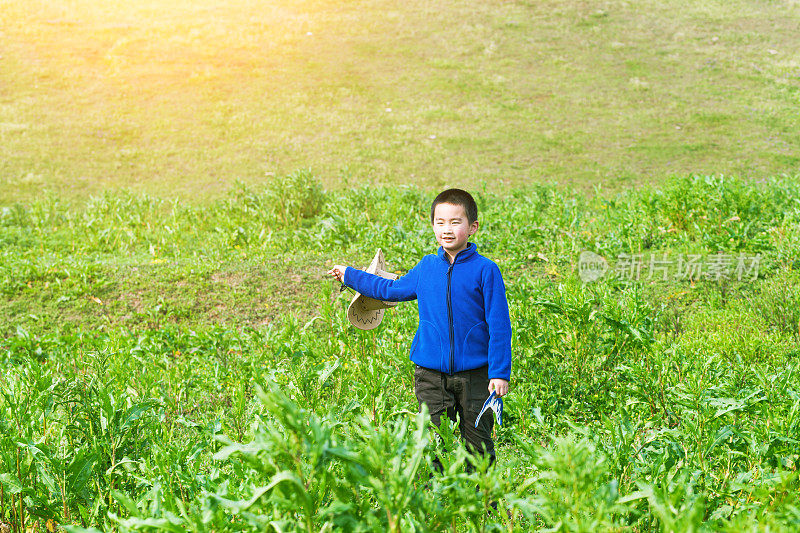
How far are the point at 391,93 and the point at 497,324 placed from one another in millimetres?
15893

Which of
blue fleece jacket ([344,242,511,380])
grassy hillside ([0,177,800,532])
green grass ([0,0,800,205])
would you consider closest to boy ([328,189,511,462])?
blue fleece jacket ([344,242,511,380])

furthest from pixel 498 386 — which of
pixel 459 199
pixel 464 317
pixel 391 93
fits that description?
pixel 391 93

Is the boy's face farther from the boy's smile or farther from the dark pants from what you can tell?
the dark pants

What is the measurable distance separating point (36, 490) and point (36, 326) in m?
4.09

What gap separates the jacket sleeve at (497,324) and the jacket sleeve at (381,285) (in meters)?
0.41

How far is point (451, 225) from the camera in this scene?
292 cm

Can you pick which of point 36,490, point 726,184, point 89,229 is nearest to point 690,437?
point 36,490

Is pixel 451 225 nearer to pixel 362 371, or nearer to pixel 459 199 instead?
pixel 459 199

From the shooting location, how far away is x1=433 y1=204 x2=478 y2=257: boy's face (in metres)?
2.91

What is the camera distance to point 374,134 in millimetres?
15195

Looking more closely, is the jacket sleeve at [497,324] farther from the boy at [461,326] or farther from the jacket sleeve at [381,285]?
the jacket sleeve at [381,285]

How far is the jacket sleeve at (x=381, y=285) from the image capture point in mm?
3203

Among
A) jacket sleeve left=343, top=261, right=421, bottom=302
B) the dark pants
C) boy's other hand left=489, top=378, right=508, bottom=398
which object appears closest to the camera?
boy's other hand left=489, top=378, right=508, bottom=398

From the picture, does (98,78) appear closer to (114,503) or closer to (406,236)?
(406,236)
